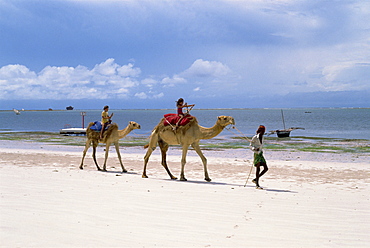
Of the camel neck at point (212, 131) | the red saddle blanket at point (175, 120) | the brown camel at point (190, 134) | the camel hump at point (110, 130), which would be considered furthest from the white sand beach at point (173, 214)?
the camel hump at point (110, 130)

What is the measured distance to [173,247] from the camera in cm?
555

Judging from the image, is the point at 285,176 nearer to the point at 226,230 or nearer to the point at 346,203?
the point at 346,203

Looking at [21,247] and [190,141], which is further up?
[190,141]

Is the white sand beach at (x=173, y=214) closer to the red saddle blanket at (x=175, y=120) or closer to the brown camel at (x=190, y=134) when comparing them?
the brown camel at (x=190, y=134)

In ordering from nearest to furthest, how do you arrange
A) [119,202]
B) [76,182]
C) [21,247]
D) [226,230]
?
[21,247] < [226,230] < [119,202] < [76,182]

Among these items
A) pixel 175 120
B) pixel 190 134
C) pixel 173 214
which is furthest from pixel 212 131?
pixel 173 214

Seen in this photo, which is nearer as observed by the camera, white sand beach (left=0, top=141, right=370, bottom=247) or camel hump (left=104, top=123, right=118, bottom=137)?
white sand beach (left=0, top=141, right=370, bottom=247)

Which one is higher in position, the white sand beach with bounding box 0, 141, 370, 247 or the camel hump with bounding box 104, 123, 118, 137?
the camel hump with bounding box 104, 123, 118, 137

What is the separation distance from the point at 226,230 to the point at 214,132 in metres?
6.10

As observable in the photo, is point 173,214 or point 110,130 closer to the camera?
point 173,214

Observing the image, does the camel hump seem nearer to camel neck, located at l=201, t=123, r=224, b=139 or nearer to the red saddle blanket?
the red saddle blanket

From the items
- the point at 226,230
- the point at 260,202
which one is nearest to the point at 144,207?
the point at 226,230

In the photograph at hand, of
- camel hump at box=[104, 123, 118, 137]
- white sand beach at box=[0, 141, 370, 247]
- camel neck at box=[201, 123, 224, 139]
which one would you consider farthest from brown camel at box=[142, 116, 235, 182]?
camel hump at box=[104, 123, 118, 137]

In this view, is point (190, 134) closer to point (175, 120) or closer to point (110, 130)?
point (175, 120)
